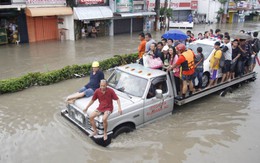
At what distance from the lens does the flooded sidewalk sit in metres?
14.8

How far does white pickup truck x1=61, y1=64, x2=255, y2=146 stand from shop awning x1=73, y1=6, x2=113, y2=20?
16.9m

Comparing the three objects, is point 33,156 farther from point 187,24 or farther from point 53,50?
point 187,24

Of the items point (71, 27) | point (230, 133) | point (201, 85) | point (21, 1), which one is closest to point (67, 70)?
point (201, 85)

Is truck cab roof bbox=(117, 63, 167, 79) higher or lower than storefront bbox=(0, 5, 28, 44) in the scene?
lower

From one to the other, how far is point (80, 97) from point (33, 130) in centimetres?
169

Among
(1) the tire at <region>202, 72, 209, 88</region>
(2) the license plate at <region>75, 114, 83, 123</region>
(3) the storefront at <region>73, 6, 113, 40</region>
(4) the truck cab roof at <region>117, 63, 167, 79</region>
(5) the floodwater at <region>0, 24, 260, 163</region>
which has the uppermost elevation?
(3) the storefront at <region>73, 6, 113, 40</region>

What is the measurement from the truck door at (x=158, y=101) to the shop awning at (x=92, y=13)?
1757 cm

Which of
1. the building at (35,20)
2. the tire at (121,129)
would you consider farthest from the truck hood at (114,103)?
the building at (35,20)

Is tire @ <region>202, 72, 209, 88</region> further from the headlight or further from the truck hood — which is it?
the headlight

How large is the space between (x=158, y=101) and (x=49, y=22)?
18.9m

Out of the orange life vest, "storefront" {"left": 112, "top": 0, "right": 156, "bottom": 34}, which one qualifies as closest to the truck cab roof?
the orange life vest

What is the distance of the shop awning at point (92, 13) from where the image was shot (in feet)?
77.7

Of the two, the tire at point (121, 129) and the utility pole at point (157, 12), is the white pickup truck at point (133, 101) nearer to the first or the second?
the tire at point (121, 129)

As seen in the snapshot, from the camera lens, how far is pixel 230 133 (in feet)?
25.1
